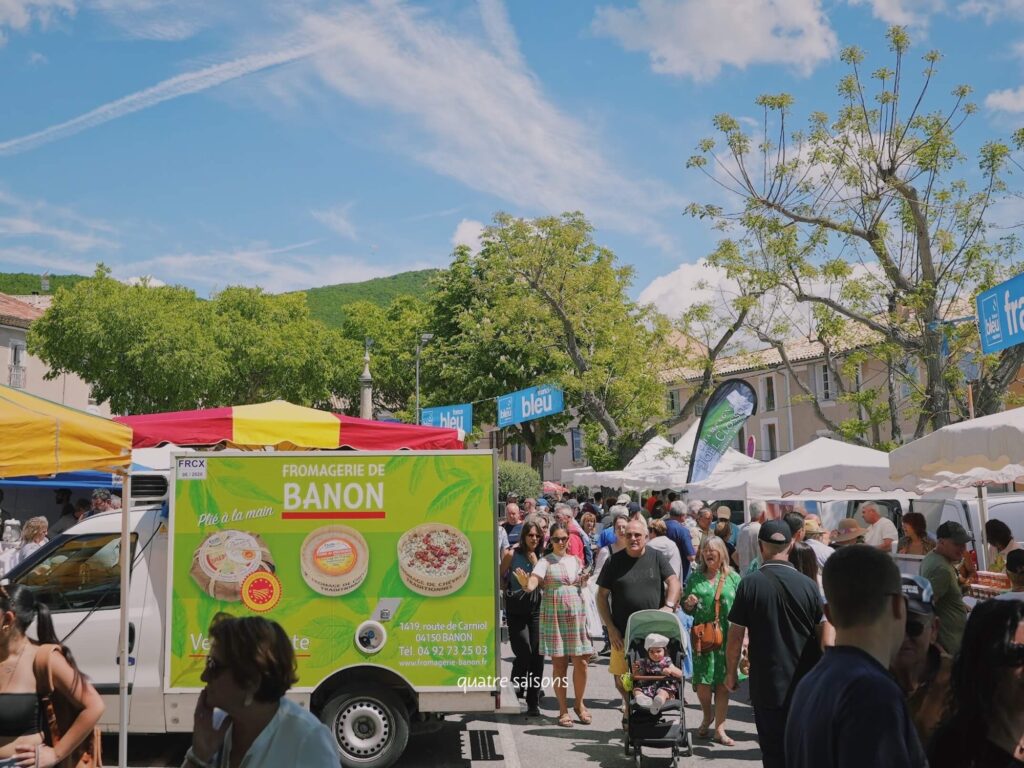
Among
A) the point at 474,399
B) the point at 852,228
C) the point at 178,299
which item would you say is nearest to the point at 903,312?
the point at 852,228

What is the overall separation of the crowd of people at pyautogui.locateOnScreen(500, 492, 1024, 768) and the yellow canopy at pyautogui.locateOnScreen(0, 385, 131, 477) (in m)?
3.95

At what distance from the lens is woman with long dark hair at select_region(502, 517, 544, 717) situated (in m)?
9.58

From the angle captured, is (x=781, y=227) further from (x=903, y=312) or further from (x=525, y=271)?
(x=525, y=271)

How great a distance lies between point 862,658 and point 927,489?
27.0 feet

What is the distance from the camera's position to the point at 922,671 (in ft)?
11.0

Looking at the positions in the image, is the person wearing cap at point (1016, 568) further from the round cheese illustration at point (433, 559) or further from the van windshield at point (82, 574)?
the van windshield at point (82, 574)

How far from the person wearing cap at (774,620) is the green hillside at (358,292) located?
133m

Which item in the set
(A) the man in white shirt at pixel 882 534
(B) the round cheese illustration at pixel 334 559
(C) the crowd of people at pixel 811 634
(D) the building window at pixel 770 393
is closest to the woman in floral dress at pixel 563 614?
(C) the crowd of people at pixel 811 634

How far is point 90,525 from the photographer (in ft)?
24.1

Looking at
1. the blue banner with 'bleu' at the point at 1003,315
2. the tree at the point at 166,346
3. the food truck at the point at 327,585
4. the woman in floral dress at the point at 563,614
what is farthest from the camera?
the tree at the point at 166,346

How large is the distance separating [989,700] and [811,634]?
3.40m

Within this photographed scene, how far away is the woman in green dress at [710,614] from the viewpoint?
8.49 meters

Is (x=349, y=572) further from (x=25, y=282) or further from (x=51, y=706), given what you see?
(x=25, y=282)

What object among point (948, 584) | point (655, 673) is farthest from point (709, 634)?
point (948, 584)
